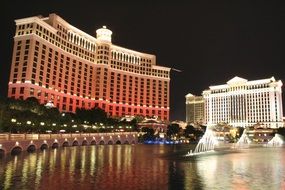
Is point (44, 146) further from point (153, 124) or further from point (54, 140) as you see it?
point (153, 124)

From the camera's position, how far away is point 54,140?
278ft

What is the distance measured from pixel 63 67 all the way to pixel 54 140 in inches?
3335

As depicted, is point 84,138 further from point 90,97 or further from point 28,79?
point 90,97

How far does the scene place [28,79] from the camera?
13562 cm

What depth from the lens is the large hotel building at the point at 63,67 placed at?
457 feet

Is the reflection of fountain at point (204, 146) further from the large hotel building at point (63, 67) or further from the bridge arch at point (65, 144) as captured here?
the large hotel building at point (63, 67)

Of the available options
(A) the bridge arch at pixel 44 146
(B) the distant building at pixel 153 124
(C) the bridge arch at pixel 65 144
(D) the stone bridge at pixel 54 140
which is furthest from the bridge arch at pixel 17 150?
(B) the distant building at pixel 153 124

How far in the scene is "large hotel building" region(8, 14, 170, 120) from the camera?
139 meters

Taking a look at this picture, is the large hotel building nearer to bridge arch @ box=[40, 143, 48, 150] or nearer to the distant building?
the distant building

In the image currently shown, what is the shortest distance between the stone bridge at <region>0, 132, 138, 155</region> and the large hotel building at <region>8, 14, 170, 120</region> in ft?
135

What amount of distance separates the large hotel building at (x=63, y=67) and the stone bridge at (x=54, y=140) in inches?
1624

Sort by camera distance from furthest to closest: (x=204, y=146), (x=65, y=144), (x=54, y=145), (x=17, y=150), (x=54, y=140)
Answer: (x=204, y=146) → (x=65, y=144) → (x=54, y=145) → (x=54, y=140) → (x=17, y=150)

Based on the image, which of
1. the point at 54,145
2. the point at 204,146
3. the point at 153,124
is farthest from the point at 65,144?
the point at 153,124

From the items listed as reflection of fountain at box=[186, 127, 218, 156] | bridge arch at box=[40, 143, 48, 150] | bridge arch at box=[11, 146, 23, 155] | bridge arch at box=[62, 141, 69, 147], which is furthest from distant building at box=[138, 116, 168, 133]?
bridge arch at box=[11, 146, 23, 155]
